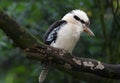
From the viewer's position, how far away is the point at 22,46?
276cm

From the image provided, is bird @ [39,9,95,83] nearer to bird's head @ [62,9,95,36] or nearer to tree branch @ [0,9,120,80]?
bird's head @ [62,9,95,36]

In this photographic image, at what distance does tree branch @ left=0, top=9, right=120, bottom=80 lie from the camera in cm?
265

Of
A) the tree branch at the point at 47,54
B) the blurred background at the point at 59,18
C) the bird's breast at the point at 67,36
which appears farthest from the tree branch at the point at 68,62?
the blurred background at the point at 59,18

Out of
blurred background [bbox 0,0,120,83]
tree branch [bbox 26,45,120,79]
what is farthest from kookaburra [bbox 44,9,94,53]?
blurred background [bbox 0,0,120,83]

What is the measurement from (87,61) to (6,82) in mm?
2372

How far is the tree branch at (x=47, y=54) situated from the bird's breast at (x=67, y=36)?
9.7 inches

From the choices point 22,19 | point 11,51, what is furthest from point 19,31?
point 11,51

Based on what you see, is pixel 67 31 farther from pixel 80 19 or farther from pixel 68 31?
pixel 80 19

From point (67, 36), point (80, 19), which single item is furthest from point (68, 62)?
point (80, 19)

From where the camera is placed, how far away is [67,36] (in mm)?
3262

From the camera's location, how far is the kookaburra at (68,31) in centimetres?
326

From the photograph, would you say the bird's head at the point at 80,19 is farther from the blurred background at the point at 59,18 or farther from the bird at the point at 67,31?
the blurred background at the point at 59,18

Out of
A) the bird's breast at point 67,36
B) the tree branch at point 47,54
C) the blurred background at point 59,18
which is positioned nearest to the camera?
the tree branch at point 47,54

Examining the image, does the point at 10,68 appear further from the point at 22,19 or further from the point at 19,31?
the point at 19,31
